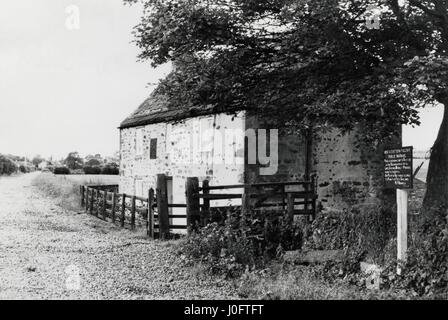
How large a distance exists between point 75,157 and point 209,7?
82.9 meters

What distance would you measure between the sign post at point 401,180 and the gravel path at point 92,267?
2553 mm

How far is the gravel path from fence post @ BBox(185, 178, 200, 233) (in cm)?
65

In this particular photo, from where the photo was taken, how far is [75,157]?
87188 millimetres

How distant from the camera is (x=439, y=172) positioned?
1016 centimetres

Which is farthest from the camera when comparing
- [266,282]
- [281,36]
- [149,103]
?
[149,103]

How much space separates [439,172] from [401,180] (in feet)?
13.0

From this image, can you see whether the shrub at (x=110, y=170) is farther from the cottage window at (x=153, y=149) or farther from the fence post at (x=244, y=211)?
the fence post at (x=244, y=211)

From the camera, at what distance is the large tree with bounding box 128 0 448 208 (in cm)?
803

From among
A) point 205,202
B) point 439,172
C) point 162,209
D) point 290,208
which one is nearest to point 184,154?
point 162,209

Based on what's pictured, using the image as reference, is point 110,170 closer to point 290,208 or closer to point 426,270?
point 290,208

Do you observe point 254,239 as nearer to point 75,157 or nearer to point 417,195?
point 417,195

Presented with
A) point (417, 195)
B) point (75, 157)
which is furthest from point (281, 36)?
point (75, 157)


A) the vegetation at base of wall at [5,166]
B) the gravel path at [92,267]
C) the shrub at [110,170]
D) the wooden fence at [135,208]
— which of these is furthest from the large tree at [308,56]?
the vegetation at base of wall at [5,166]
